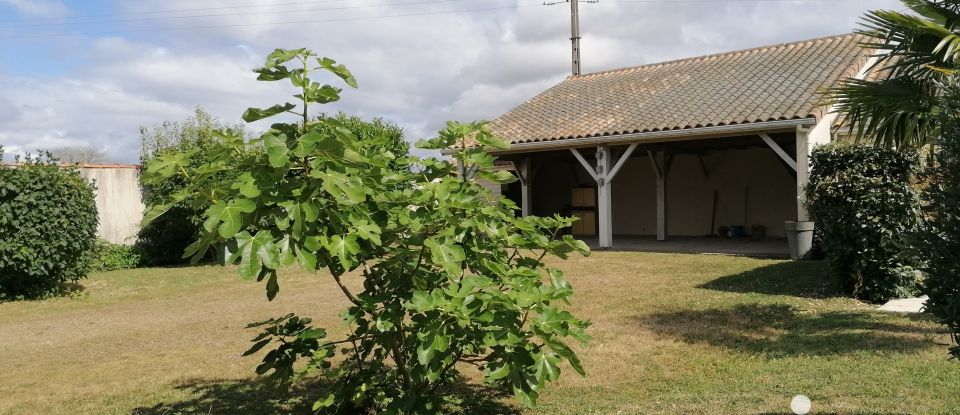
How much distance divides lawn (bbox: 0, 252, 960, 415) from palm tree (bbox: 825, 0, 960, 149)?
2.00 metres

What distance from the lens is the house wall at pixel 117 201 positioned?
15.9 metres

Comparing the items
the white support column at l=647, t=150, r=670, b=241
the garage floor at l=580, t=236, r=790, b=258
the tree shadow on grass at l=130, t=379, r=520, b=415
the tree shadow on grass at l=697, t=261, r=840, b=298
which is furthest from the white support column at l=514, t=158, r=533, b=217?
the tree shadow on grass at l=130, t=379, r=520, b=415

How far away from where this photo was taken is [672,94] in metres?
17.4

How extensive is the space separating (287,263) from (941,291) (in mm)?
3087

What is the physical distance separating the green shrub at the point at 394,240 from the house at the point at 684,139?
31.8 feet

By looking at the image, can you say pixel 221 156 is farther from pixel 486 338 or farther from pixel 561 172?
pixel 561 172

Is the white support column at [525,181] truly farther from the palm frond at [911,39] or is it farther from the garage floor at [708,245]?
the palm frond at [911,39]

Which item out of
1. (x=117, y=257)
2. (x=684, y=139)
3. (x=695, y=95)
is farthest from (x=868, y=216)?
(x=117, y=257)

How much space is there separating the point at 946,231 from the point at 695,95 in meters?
13.8

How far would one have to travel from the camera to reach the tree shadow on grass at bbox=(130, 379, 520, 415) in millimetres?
5039

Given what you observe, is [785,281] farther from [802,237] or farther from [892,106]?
[892,106]

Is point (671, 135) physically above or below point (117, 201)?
above

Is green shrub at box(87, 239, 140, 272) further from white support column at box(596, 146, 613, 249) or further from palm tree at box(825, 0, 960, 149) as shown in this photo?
palm tree at box(825, 0, 960, 149)

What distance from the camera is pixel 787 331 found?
7219 mm
